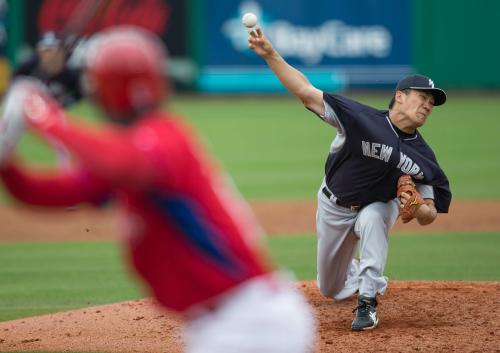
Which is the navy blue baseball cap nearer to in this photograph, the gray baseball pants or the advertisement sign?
the gray baseball pants

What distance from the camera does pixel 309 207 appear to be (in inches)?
466

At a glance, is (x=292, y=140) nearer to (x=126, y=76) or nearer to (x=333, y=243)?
(x=333, y=243)

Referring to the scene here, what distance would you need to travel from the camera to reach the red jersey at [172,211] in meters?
2.80

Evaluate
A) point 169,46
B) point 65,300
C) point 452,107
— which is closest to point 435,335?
point 65,300

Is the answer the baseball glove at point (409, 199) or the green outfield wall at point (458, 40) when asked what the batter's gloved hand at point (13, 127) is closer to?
the baseball glove at point (409, 199)

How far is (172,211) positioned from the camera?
2916 millimetres

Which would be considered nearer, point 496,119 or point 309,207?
point 309,207

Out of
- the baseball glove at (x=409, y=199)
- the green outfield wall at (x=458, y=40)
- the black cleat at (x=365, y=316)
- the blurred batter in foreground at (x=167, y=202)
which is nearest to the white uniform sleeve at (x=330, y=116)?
the baseball glove at (x=409, y=199)

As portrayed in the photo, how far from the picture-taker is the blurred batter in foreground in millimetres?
2789

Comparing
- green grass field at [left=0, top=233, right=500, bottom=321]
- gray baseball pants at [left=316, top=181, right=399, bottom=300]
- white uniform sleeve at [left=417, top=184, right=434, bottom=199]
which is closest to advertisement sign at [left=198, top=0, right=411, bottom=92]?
green grass field at [left=0, top=233, right=500, bottom=321]

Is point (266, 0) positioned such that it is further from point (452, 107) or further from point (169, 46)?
point (452, 107)

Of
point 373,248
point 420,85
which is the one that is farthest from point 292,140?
point 373,248

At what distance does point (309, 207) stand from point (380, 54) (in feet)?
45.2

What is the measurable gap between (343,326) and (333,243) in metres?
0.60
